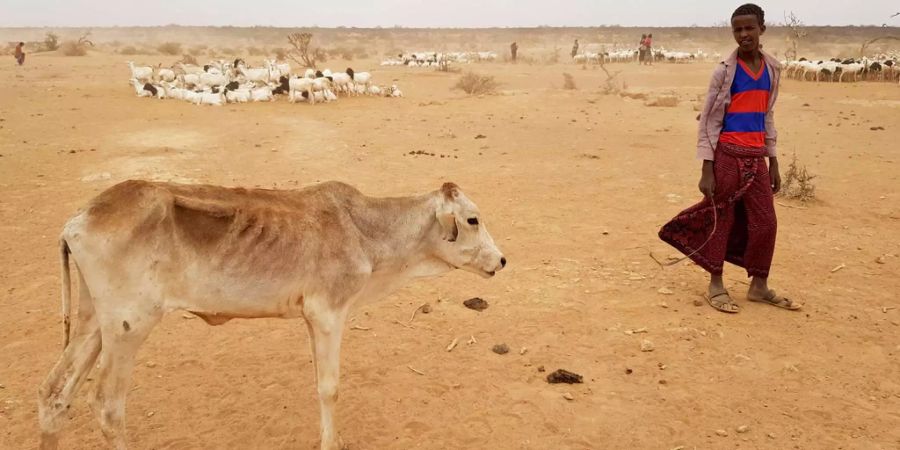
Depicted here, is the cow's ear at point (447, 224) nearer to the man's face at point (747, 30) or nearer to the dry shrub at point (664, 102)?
the man's face at point (747, 30)

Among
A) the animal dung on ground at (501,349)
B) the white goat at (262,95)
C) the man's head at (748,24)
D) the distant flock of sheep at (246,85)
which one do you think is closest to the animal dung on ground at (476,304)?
the animal dung on ground at (501,349)

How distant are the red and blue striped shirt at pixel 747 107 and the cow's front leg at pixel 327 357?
139 inches

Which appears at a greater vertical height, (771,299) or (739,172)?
(739,172)

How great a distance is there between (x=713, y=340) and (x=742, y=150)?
4.97 feet

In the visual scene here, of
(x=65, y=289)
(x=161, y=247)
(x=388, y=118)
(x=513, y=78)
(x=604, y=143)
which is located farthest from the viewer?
(x=513, y=78)

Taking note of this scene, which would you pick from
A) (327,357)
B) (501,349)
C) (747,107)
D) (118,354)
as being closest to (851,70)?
(747,107)

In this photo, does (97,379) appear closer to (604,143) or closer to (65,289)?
(65,289)

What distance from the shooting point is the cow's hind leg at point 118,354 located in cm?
297

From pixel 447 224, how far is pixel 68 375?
2.08 metres

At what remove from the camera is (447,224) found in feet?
12.1

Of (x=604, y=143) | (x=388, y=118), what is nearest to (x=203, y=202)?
(x=604, y=143)

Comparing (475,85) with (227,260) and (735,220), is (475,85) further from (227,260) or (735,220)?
(227,260)

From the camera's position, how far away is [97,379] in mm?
3336

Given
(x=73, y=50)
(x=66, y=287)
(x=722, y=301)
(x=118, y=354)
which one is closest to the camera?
(x=118, y=354)
